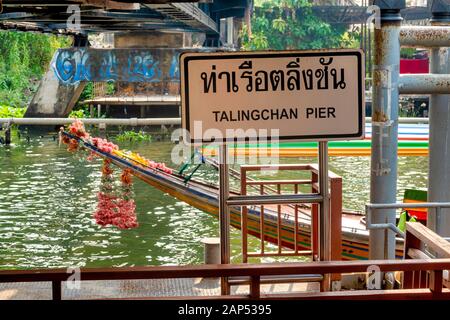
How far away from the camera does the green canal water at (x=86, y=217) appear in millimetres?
12891

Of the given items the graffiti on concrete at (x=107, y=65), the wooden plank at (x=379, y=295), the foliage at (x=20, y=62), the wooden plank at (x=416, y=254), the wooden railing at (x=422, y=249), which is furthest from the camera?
the foliage at (x=20, y=62)

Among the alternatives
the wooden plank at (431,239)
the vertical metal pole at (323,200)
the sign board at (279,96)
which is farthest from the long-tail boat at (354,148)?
the sign board at (279,96)

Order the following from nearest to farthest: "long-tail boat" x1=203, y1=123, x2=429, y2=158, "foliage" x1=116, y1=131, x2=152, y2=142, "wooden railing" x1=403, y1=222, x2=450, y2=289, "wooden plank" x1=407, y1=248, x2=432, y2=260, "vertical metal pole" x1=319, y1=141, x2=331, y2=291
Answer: "wooden railing" x1=403, y1=222, x2=450, y2=289
"vertical metal pole" x1=319, y1=141, x2=331, y2=291
"wooden plank" x1=407, y1=248, x2=432, y2=260
"long-tail boat" x1=203, y1=123, x2=429, y2=158
"foliage" x1=116, y1=131, x2=152, y2=142

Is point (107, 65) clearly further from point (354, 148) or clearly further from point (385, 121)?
point (385, 121)

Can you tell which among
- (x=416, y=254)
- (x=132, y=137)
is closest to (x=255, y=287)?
(x=416, y=254)

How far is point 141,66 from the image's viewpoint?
27984 mm

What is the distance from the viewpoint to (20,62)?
38656mm

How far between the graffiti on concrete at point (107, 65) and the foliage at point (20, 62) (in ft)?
29.7

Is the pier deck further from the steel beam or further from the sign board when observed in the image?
the sign board

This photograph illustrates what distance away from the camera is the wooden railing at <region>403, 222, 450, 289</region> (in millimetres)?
4775

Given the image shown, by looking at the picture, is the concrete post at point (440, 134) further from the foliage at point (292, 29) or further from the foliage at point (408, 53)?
the foliage at point (292, 29)

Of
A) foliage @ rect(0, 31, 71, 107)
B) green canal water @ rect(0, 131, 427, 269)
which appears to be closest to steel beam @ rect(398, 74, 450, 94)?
green canal water @ rect(0, 131, 427, 269)

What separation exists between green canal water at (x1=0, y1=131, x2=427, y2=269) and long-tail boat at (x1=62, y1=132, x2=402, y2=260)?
0.93m

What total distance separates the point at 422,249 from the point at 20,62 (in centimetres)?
3518
